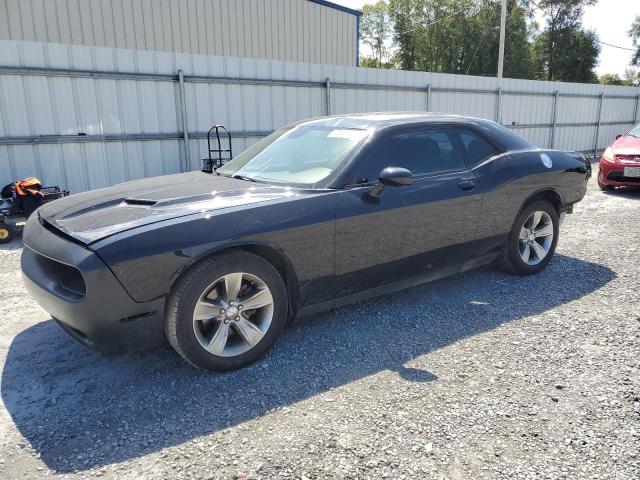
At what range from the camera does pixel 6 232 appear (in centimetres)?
598

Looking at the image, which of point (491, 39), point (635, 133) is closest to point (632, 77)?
point (491, 39)

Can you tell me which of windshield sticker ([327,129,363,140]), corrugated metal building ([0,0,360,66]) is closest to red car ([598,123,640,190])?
windshield sticker ([327,129,363,140])

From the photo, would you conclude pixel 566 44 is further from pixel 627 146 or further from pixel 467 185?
pixel 467 185

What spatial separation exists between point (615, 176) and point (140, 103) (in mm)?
8578

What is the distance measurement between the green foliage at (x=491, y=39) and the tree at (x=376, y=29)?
186cm

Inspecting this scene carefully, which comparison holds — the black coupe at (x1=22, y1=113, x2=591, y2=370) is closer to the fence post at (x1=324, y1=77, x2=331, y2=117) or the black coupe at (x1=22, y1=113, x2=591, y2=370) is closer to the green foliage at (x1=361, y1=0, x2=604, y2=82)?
the fence post at (x1=324, y1=77, x2=331, y2=117)

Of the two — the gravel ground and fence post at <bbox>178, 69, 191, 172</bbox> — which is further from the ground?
fence post at <bbox>178, 69, 191, 172</bbox>

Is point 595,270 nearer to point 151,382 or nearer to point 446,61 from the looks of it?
point 151,382

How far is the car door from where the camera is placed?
335cm

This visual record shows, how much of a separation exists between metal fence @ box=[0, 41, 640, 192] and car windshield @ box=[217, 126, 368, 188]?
165 inches

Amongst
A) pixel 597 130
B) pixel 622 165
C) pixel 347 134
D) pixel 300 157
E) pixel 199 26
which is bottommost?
pixel 622 165

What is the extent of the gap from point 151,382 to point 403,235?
77.0 inches

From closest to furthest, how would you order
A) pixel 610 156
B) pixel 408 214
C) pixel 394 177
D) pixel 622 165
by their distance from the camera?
pixel 394 177 → pixel 408 214 → pixel 622 165 → pixel 610 156

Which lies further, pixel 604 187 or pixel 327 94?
pixel 327 94
